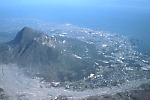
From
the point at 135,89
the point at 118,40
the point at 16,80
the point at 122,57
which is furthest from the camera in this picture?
the point at 118,40

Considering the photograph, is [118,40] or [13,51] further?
[118,40]

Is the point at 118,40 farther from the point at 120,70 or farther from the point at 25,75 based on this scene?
the point at 25,75

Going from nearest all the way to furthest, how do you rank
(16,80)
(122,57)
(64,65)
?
1. (16,80)
2. (64,65)
3. (122,57)

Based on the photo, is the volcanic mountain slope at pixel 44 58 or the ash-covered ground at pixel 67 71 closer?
the ash-covered ground at pixel 67 71

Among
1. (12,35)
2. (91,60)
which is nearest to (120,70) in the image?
(91,60)

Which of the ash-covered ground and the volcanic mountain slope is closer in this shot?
the ash-covered ground

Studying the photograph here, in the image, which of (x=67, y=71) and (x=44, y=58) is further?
(x=44, y=58)

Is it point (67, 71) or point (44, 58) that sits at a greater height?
point (44, 58)
